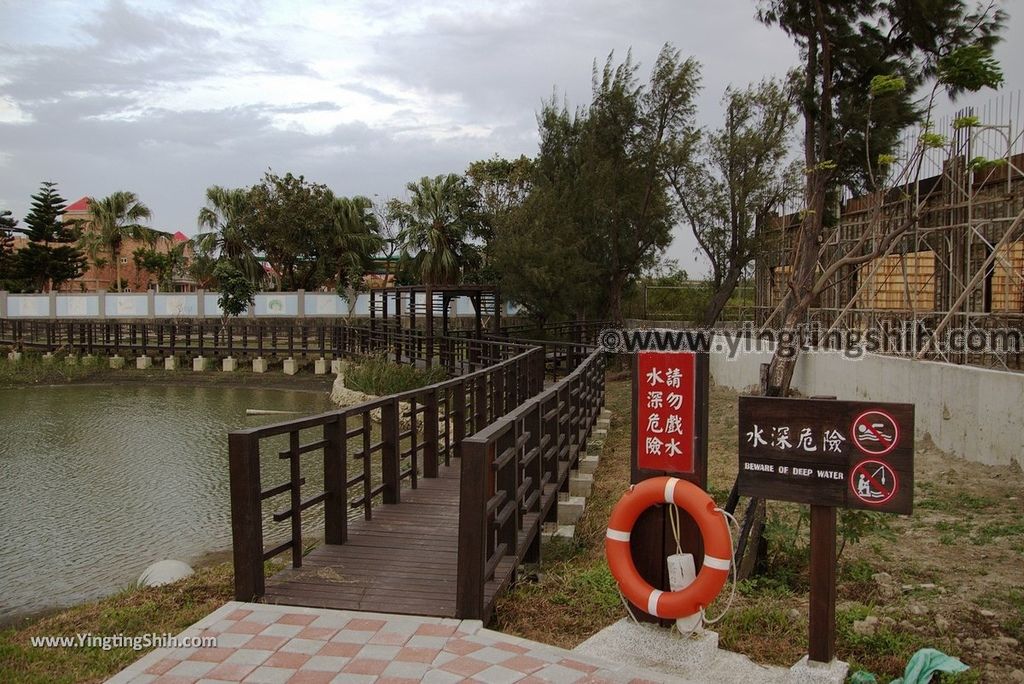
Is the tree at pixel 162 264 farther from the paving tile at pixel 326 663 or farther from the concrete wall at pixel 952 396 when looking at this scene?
the paving tile at pixel 326 663

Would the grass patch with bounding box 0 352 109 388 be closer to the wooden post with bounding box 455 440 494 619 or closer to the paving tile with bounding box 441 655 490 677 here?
the wooden post with bounding box 455 440 494 619

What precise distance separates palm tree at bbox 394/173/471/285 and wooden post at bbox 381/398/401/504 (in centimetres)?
2505

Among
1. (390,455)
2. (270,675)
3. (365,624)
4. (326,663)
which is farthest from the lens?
(390,455)

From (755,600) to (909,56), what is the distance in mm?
13681

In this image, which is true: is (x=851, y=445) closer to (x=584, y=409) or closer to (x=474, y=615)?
(x=474, y=615)

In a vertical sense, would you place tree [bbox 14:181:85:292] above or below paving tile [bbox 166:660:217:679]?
above

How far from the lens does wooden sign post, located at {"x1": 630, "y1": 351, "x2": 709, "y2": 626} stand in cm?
369

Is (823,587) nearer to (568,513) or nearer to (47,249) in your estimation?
(568,513)

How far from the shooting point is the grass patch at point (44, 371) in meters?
22.0

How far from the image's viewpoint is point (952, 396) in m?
8.41

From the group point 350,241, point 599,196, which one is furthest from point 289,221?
point 599,196

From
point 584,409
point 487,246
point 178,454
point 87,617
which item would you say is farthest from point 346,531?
point 487,246

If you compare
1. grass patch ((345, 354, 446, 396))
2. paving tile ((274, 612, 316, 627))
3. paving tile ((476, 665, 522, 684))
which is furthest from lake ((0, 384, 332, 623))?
paving tile ((476, 665, 522, 684))

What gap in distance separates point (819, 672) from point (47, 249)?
43.7 metres
